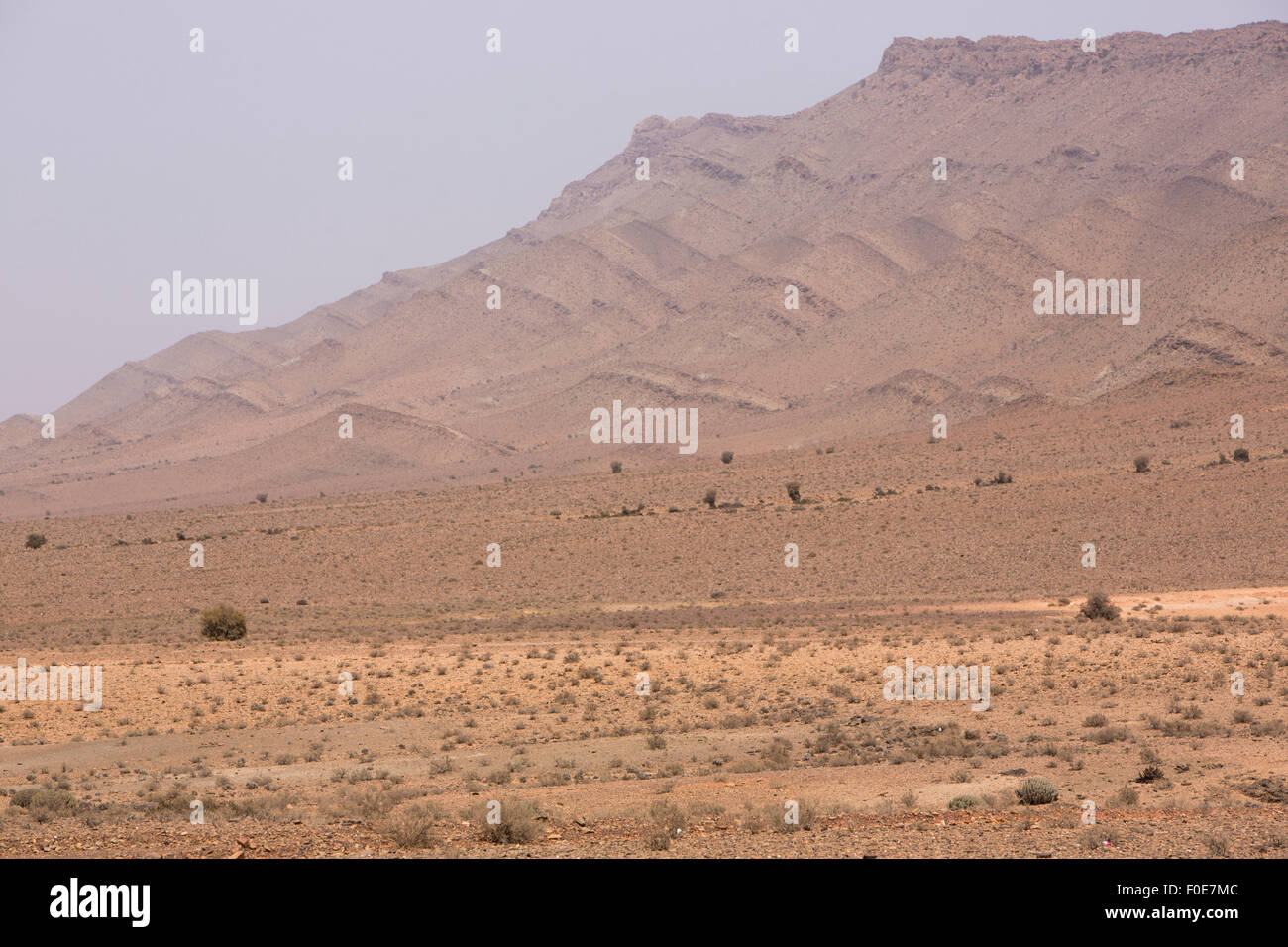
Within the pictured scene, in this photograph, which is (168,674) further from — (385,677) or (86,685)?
(385,677)

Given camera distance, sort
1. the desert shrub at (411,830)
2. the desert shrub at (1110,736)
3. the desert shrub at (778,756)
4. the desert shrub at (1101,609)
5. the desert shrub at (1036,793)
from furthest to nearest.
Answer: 1. the desert shrub at (1101,609)
2. the desert shrub at (1110,736)
3. the desert shrub at (778,756)
4. the desert shrub at (1036,793)
5. the desert shrub at (411,830)

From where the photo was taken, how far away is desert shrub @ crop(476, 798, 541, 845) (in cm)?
1224

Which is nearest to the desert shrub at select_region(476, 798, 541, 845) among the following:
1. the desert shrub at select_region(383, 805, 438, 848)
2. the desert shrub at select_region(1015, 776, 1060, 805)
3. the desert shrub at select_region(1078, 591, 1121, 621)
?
the desert shrub at select_region(383, 805, 438, 848)

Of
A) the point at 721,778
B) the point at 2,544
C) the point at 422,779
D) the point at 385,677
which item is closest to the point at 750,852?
the point at 721,778

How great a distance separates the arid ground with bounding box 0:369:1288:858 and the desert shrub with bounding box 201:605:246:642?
0.81 metres

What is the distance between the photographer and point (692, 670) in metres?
24.9

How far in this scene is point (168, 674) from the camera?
2522 cm

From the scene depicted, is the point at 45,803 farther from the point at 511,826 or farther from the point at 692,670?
the point at 692,670

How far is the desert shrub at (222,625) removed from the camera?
3167 cm

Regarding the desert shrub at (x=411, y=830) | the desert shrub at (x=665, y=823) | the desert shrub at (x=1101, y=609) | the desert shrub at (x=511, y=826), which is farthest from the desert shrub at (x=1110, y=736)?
the desert shrub at (x=1101, y=609)

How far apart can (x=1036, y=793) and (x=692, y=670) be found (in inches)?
469

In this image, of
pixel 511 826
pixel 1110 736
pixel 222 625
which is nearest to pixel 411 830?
pixel 511 826

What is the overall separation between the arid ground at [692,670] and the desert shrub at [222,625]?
0.81 metres

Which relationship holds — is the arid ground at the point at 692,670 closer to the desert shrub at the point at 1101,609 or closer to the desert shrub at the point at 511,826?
the desert shrub at the point at 511,826
